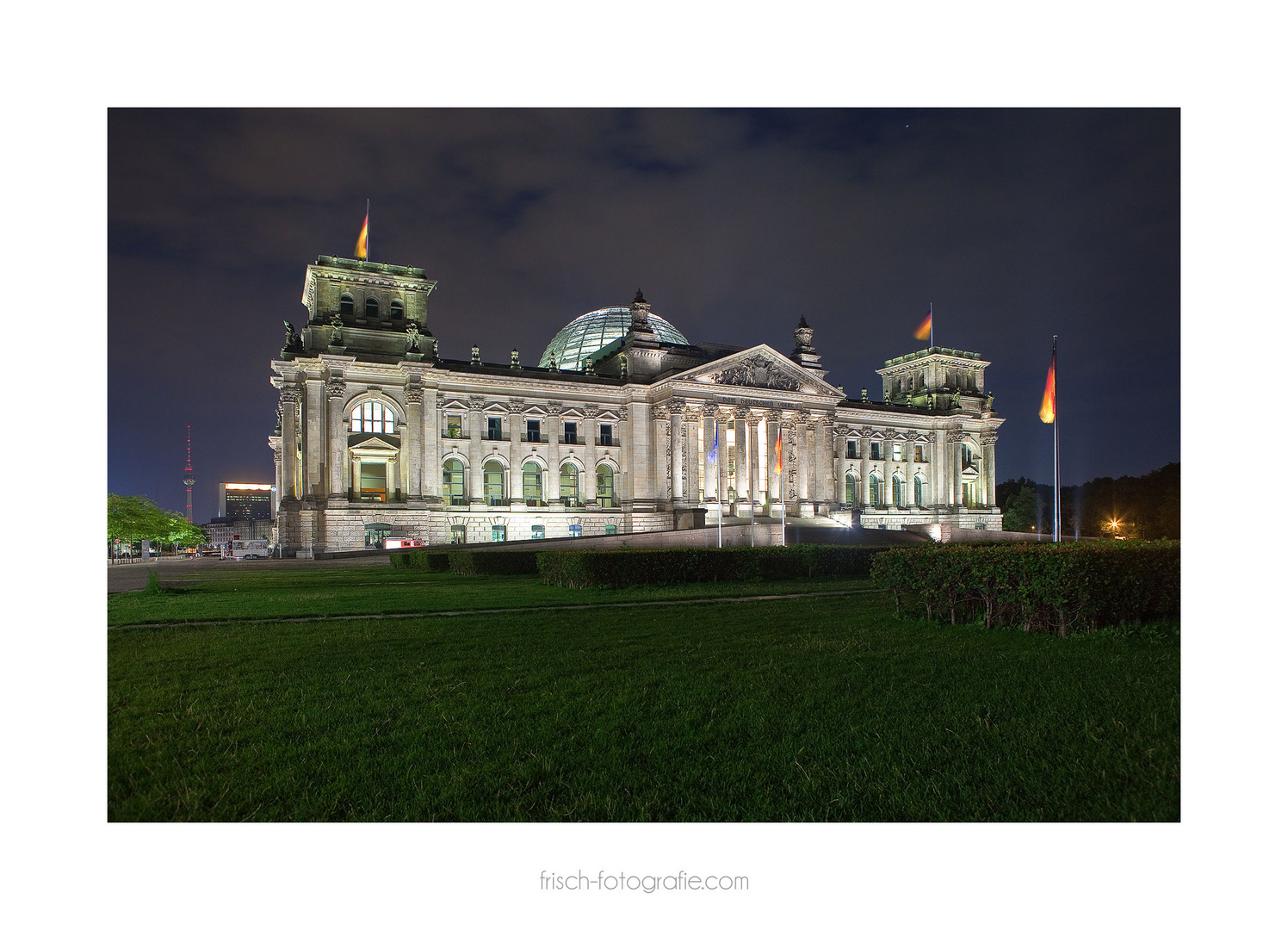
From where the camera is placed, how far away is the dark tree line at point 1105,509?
56000mm

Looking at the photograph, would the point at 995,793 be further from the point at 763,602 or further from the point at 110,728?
the point at 763,602

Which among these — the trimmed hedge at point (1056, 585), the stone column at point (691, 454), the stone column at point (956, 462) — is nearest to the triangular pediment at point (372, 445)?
the stone column at point (691, 454)

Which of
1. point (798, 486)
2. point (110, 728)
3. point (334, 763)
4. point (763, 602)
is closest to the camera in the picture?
point (334, 763)

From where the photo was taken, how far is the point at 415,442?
193 feet

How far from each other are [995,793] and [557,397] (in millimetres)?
61685

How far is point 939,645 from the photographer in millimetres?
12047

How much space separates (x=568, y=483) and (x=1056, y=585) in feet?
183

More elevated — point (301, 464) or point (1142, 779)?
point (301, 464)

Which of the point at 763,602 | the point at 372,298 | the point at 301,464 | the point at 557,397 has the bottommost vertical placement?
the point at 763,602

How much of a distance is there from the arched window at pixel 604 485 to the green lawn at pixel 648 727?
177ft

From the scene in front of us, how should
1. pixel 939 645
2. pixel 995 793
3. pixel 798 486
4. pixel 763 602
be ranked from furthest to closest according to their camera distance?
pixel 798 486 → pixel 763 602 → pixel 939 645 → pixel 995 793

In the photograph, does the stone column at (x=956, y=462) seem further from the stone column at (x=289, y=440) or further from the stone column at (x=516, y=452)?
the stone column at (x=289, y=440)

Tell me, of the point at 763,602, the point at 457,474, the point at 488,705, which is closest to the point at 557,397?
the point at 457,474

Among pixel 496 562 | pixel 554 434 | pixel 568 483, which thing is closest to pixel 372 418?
pixel 554 434
